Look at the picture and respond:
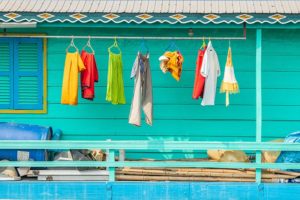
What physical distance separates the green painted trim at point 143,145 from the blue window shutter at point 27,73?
1343mm

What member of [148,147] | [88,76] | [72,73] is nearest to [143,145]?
[148,147]

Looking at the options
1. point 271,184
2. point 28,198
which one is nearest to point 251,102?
point 271,184

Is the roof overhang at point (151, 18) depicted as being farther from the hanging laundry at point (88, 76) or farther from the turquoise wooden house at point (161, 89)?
the turquoise wooden house at point (161, 89)

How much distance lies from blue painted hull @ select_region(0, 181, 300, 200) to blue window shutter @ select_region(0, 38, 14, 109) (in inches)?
66.0

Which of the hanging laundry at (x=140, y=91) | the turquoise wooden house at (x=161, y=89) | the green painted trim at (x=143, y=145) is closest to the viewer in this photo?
the green painted trim at (x=143, y=145)

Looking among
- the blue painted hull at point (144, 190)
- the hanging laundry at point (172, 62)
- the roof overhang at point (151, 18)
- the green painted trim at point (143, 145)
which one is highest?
the roof overhang at point (151, 18)

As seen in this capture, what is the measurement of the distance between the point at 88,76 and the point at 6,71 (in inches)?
62.2

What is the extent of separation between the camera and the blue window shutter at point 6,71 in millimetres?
9836

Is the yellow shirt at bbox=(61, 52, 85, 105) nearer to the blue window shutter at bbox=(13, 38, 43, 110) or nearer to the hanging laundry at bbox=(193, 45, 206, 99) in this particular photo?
the blue window shutter at bbox=(13, 38, 43, 110)

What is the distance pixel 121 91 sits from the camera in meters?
9.06

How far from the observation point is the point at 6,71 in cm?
985

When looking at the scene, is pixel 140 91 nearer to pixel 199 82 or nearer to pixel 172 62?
pixel 172 62

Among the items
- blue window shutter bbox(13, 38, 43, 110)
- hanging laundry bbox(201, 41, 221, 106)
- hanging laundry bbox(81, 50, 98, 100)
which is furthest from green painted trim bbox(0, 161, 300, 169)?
blue window shutter bbox(13, 38, 43, 110)

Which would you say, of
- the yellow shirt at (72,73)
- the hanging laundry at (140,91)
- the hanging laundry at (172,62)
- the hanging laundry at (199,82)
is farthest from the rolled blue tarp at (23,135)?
the hanging laundry at (199,82)
